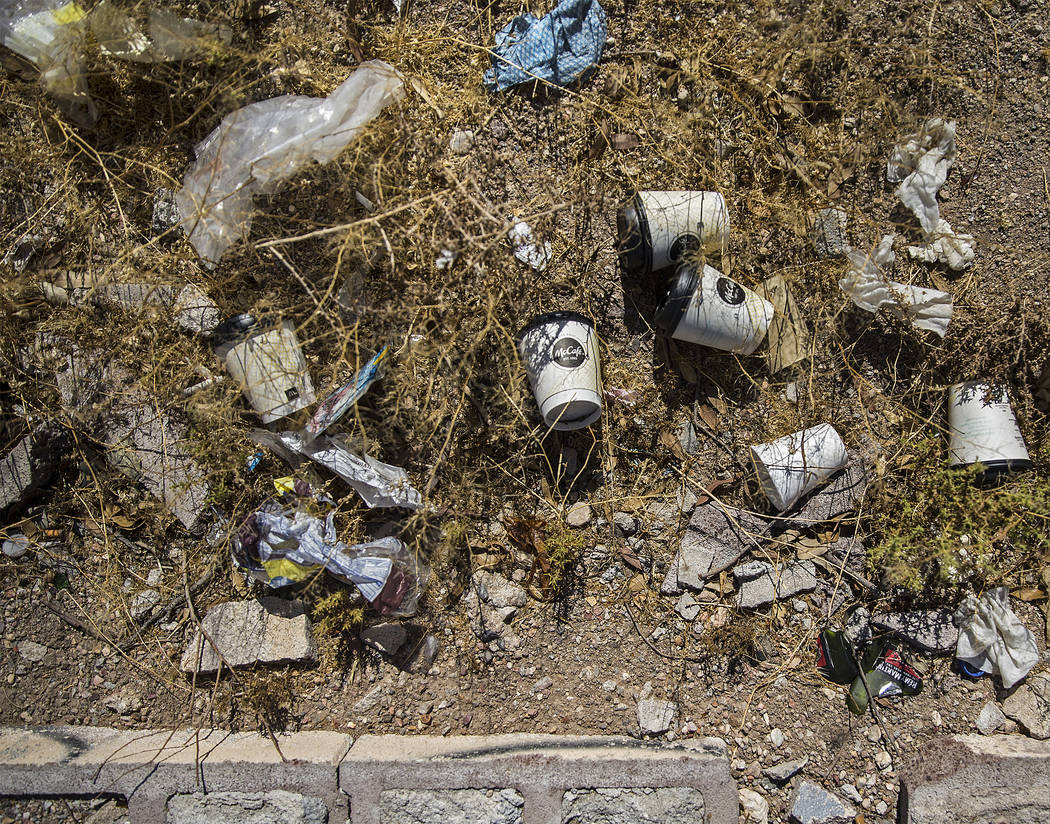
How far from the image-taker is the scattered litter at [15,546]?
2.38 m

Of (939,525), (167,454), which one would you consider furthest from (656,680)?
(167,454)

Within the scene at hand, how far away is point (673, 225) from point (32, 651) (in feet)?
9.10

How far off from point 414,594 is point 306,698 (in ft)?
1.76

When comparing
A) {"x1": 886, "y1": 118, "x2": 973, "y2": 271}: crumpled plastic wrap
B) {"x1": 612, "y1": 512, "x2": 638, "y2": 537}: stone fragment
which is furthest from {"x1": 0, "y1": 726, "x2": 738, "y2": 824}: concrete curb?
{"x1": 886, "y1": 118, "x2": 973, "y2": 271}: crumpled plastic wrap

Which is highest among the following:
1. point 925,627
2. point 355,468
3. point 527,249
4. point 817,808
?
point 527,249

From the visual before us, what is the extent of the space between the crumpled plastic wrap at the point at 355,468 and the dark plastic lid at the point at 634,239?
1124 mm

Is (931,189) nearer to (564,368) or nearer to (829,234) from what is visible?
(829,234)

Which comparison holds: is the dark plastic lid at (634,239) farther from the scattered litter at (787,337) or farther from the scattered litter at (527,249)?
the scattered litter at (787,337)

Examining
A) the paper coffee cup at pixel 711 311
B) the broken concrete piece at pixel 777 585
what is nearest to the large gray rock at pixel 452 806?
the broken concrete piece at pixel 777 585

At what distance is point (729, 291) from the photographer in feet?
7.33

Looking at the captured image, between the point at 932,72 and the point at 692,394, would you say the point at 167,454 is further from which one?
the point at 932,72

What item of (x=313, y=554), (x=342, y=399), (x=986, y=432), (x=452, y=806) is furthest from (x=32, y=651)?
(x=986, y=432)

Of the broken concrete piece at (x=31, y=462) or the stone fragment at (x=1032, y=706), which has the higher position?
the broken concrete piece at (x=31, y=462)

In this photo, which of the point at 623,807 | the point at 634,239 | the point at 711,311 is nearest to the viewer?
the point at 623,807
